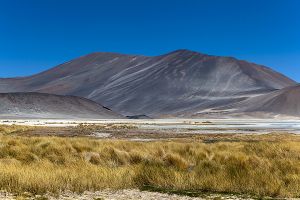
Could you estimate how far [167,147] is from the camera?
23.5 m

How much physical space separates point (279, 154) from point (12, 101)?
485 feet

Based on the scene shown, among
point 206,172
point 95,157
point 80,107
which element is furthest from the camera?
point 80,107

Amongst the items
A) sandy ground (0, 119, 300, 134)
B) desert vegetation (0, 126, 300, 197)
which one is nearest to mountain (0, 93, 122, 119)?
sandy ground (0, 119, 300, 134)

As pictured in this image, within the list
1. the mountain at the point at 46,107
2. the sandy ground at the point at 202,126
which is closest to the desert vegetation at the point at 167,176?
the sandy ground at the point at 202,126

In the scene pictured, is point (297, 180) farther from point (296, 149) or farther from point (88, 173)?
point (296, 149)

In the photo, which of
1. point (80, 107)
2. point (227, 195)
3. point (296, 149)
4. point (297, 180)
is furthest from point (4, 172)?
point (80, 107)

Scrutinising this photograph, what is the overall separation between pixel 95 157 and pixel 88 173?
6.25 metres

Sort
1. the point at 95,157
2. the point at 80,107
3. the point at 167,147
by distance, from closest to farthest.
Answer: the point at 95,157 → the point at 167,147 → the point at 80,107

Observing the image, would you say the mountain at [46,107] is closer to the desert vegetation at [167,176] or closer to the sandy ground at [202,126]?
the sandy ground at [202,126]

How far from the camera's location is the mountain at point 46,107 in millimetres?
151500

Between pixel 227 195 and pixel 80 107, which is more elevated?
pixel 80 107

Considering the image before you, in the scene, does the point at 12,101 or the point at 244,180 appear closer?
the point at 244,180

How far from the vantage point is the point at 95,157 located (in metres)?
19.8

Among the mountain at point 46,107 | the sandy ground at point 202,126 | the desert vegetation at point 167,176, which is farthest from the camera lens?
the mountain at point 46,107
